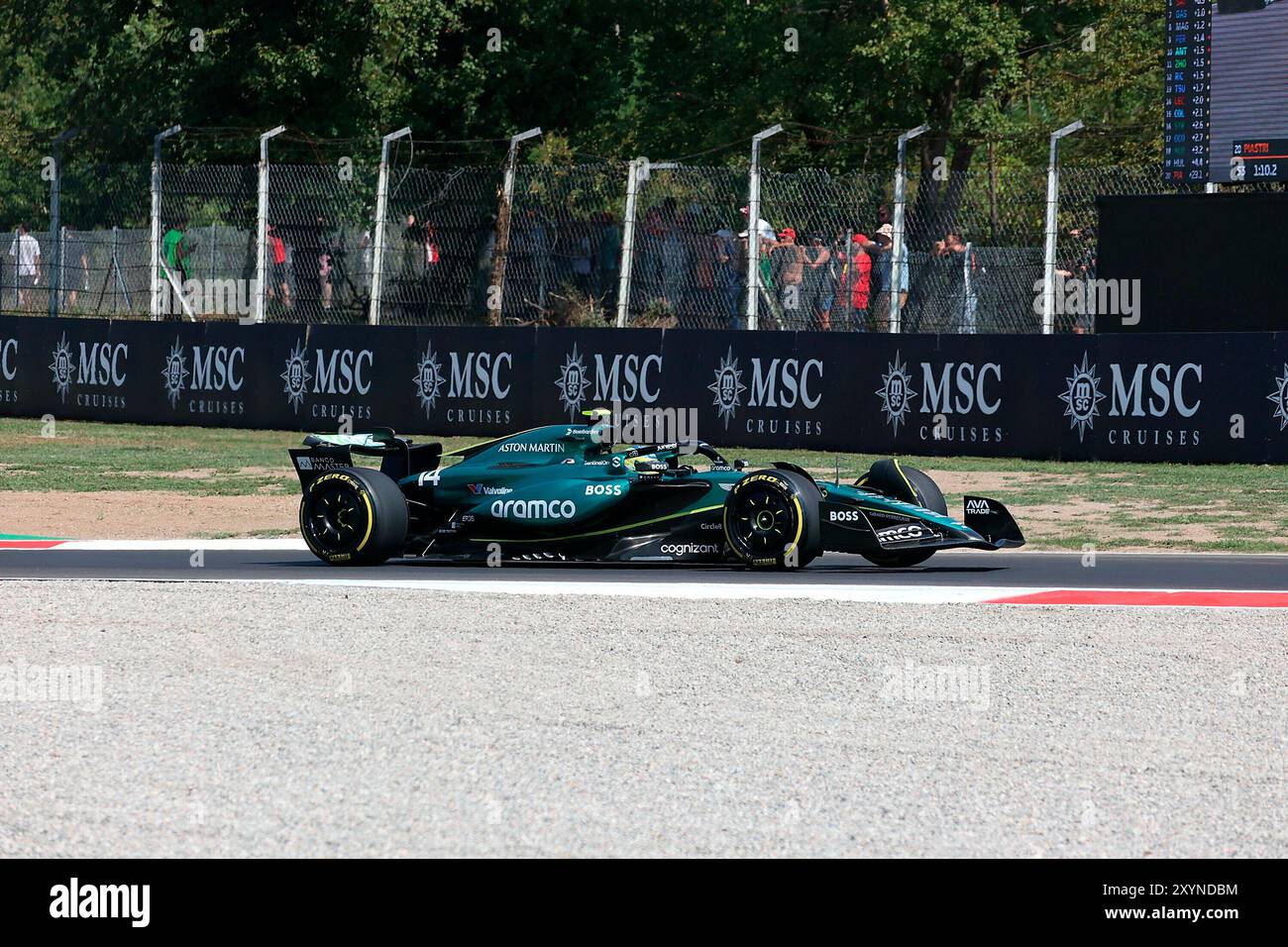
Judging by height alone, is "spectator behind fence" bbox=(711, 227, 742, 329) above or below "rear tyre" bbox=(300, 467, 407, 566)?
above

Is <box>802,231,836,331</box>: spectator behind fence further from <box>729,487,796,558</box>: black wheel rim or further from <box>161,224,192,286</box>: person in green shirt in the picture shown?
<box>729,487,796,558</box>: black wheel rim

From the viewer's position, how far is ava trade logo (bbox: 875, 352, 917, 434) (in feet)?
62.8

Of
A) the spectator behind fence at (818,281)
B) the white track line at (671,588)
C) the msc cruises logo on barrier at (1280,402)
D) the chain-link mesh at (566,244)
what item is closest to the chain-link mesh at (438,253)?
the chain-link mesh at (566,244)

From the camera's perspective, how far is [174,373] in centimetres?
2359

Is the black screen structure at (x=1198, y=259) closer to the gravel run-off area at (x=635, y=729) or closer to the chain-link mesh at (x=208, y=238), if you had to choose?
the gravel run-off area at (x=635, y=729)

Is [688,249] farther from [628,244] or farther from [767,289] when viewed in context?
[767,289]

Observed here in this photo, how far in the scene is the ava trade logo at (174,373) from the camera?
23531mm

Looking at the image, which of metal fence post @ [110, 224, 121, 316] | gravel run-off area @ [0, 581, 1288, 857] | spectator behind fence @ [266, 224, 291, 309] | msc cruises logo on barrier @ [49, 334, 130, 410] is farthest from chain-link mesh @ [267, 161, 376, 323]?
gravel run-off area @ [0, 581, 1288, 857]

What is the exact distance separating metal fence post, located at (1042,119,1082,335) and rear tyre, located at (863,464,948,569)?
730 centimetres

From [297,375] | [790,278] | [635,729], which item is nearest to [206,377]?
[297,375]

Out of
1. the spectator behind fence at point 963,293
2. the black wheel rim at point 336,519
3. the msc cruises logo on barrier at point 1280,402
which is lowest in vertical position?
the black wheel rim at point 336,519

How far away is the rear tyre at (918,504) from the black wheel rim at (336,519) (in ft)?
10.4

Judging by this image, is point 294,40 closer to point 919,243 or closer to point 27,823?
point 919,243
